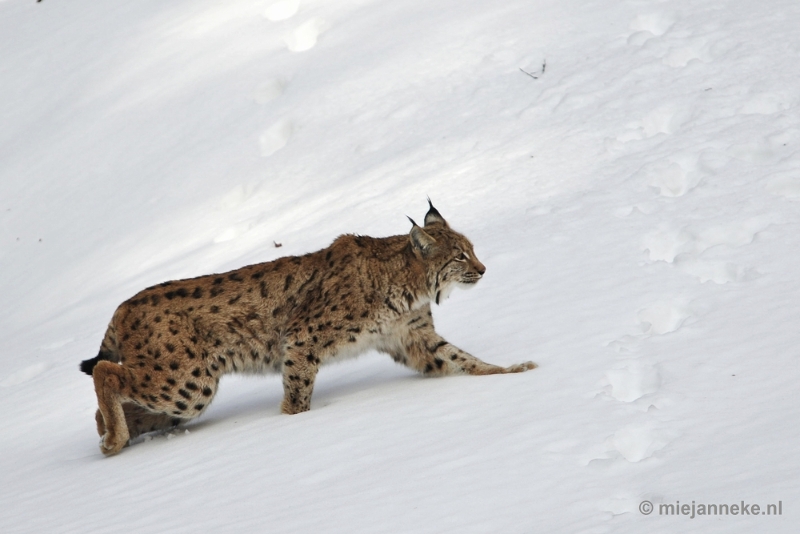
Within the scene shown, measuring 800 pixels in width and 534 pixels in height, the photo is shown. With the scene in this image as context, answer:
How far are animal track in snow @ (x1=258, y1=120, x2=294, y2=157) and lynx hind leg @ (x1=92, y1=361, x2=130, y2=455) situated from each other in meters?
7.83

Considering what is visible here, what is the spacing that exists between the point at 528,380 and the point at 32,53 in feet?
55.6

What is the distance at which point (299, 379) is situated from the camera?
7.49m

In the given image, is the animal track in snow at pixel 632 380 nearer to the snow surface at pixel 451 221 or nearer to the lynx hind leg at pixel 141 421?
the snow surface at pixel 451 221

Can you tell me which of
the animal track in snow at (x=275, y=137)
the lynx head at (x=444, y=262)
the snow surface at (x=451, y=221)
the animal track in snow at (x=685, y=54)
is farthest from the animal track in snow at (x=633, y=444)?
the animal track in snow at (x=275, y=137)

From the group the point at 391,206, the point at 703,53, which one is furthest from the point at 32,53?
the point at 703,53

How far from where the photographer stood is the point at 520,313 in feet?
28.4

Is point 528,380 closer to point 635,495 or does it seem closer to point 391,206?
point 635,495

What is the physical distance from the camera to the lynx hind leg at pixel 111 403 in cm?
731

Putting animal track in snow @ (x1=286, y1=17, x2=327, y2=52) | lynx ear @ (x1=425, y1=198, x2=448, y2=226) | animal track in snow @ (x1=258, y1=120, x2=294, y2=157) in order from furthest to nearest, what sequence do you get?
1. animal track in snow @ (x1=286, y1=17, x2=327, y2=52)
2. animal track in snow @ (x1=258, y1=120, x2=294, y2=157)
3. lynx ear @ (x1=425, y1=198, x2=448, y2=226)

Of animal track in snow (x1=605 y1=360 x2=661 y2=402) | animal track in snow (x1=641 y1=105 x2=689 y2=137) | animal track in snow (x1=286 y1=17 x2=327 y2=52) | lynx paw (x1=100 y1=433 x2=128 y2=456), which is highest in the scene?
lynx paw (x1=100 y1=433 x2=128 y2=456)

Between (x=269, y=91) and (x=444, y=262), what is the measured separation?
910 centimetres

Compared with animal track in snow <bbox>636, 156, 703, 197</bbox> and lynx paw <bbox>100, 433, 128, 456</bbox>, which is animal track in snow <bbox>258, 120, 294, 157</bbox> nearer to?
animal track in snow <bbox>636, 156, 703, 197</bbox>

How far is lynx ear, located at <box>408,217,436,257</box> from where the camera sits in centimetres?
779

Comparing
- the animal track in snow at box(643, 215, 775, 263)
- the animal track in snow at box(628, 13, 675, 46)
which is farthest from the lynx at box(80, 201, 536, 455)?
the animal track in snow at box(628, 13, 675, 46)
